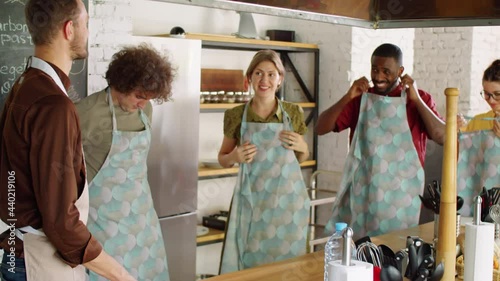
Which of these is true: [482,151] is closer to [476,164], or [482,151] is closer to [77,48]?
[476,164]

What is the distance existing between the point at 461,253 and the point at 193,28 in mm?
3532

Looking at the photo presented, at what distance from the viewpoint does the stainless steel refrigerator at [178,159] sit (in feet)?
14.2

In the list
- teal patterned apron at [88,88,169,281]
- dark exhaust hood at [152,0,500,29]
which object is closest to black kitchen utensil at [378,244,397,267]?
dark exhaust hood at [152,0,500,29]

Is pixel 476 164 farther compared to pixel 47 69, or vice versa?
pixel 476 164

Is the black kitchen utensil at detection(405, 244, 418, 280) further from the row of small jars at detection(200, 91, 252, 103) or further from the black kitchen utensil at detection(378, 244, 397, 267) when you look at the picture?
the row of small jars at detection(200, 91, 252, 103)

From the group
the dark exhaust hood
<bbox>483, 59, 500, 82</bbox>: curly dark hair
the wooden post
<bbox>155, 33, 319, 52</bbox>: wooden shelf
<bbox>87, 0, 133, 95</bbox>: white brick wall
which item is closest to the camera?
the dark exhaust hood

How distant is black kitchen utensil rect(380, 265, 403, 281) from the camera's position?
1.61 m

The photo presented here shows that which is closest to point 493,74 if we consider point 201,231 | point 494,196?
point 494,196

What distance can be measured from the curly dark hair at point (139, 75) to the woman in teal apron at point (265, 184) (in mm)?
568

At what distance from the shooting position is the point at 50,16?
1898 mm

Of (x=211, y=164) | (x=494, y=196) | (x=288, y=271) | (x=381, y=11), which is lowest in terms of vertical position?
(x=288, y=271)

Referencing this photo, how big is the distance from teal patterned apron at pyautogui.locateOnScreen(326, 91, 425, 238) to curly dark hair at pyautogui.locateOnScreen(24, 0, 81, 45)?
5.67ft

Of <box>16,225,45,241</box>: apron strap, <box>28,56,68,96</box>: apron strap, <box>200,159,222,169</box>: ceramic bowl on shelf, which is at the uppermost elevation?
<box>28,56,68,96</box>: apron strap

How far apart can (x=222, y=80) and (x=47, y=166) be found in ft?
11.9
